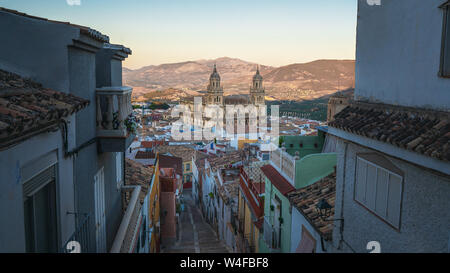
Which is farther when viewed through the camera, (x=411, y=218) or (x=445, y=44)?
(x=411, y=218)

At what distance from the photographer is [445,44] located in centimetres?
397

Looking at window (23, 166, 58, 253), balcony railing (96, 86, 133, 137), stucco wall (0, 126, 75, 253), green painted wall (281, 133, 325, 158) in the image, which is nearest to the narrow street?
green painted wall (281, 133, 325, 158)

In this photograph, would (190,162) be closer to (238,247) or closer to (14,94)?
(238,247)

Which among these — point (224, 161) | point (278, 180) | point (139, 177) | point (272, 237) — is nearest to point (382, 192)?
point (278, 180)

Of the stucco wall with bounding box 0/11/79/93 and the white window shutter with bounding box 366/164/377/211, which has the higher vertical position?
the stucco wall with bounding box 0/11/79/93

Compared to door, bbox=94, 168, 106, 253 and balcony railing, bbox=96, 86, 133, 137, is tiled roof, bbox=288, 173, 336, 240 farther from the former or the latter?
balcony railing, bbox=96, 86, 133, 137

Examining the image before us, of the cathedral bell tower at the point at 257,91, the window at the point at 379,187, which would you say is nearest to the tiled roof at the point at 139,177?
the window at the point at 379,187

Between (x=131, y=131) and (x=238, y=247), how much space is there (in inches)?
548

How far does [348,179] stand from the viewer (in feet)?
19.5

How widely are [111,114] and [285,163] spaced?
6798mm

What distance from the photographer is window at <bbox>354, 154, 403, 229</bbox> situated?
453 cm

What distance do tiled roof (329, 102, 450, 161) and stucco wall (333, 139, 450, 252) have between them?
1.07 ft

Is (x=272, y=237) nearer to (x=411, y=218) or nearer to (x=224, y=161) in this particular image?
(x=411, y=218)
